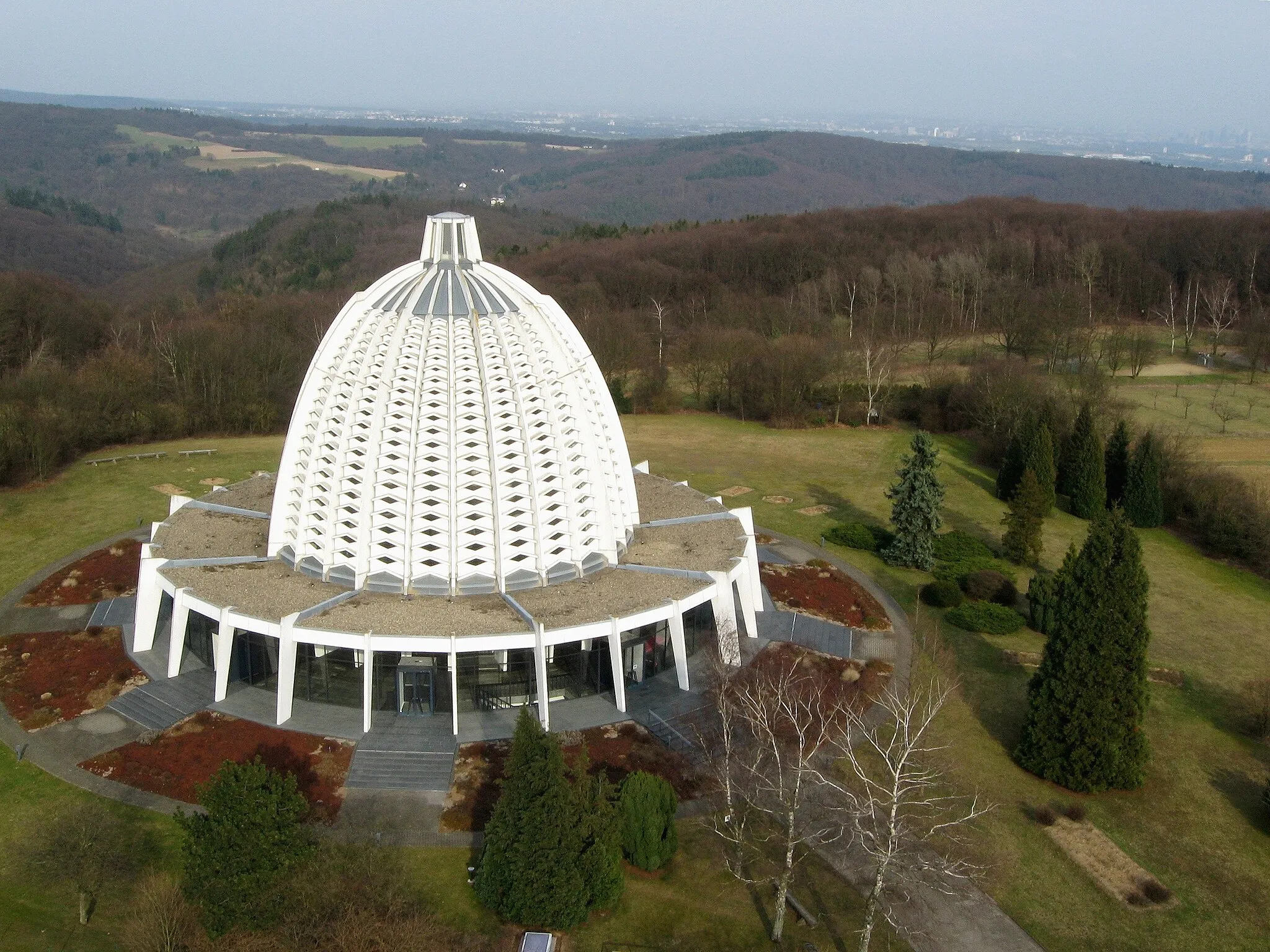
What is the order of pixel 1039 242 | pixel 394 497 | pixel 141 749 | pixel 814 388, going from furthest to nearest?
pixel 1039 242 → pixel 814 388 → pixel 394 497 → pixel 141 749

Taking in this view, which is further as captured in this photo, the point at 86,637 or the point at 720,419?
the point at 720,419

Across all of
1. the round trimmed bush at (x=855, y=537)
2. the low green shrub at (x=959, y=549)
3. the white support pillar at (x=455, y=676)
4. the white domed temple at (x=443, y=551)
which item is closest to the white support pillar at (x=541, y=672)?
the white domed temple at (x=443, y=551)

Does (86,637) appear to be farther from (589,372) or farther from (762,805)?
(762,805)

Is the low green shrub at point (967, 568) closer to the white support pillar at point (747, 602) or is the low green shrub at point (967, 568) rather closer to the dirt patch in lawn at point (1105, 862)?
the white support pillar at point (747, 602)

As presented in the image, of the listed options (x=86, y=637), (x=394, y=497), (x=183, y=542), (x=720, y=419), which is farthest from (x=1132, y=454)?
(x=86, y=637)

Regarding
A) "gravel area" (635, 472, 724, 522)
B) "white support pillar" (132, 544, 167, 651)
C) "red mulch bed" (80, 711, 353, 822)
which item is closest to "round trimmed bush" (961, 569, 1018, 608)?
"gravel area" (635, 472, 724, 522)
